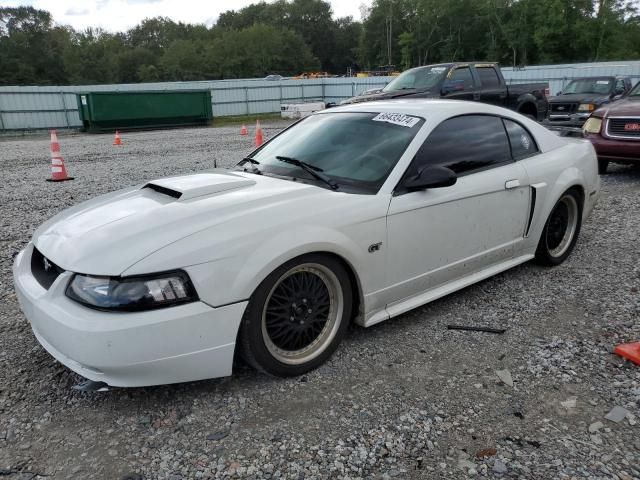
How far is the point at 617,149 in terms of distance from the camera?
25.7 ft

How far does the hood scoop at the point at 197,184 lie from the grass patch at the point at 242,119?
67.5 ft

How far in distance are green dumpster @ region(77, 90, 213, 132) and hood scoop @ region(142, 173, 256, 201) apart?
18308mm

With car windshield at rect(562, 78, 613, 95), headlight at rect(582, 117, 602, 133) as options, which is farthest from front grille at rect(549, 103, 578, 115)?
headlight at rect(582, 117, 602, 133)

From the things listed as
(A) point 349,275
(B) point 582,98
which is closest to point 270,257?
(A) point 349,275

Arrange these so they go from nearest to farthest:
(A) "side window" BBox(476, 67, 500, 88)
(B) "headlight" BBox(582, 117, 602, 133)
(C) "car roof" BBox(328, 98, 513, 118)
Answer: (C) "car roof" BBox(328, 98, 513, 118) < (B) "headlight" BBox(582, 117, 602, 133) < (A) "side window" BBox(476, 67, 500, 88)

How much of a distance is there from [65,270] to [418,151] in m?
2.19

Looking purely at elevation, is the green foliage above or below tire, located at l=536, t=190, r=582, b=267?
above

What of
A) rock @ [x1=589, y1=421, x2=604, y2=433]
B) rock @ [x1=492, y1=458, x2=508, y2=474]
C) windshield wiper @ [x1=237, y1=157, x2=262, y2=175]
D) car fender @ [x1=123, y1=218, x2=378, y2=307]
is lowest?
rock @ [x1=589, y1=421, x2=604, y2=433]

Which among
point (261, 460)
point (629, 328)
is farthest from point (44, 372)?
point (629, 328)

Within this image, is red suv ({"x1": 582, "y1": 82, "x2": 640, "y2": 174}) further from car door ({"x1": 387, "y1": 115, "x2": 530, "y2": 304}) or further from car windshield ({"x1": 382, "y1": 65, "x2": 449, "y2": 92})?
car door ({"x1": 387, "y1": 115, "x2": 530, "y2": 304})

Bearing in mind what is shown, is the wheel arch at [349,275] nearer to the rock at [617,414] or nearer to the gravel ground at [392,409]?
the gravel ground at [392,409]

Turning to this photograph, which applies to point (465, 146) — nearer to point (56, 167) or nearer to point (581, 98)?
point (56, 167)

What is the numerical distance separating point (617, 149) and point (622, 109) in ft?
2.25

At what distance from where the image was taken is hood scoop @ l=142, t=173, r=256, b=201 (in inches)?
120
